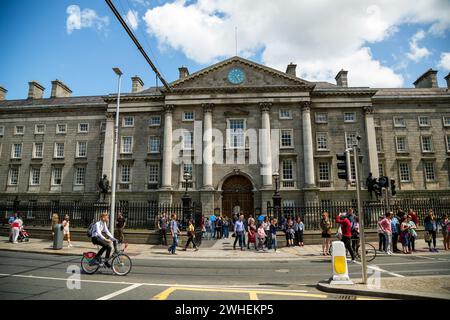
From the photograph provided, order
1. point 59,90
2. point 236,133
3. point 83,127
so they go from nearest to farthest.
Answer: point 236,133 → point 83,127 → point 59,90

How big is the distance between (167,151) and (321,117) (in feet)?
62.3

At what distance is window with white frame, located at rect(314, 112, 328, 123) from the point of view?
34528 millimetres

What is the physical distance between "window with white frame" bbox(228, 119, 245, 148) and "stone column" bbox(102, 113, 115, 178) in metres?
14.8

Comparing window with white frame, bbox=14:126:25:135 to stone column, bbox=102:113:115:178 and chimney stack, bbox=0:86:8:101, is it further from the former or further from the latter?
stone column, bbox=102:113:115:178

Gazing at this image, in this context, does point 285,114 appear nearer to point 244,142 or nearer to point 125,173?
point 244,142

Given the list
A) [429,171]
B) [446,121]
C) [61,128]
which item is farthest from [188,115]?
[446,121]

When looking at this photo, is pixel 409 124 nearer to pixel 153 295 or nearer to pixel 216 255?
pixel 216 255

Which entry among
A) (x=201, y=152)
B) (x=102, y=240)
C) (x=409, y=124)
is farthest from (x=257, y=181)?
(x=102, y=240)

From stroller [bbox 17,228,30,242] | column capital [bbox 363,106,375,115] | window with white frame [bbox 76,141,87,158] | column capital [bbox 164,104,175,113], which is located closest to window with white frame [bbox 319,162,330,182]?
column capital [bbox 363,106,375,115]

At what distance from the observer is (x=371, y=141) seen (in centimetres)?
3303

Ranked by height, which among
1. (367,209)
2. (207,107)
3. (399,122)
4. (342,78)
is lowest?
(367,209)

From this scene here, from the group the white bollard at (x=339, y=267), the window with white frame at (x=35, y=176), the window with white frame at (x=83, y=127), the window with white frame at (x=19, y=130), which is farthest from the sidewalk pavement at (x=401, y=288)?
the window with white frame at (x=19, y=130)

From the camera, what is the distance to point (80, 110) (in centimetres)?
3888

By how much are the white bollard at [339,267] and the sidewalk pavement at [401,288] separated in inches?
9.2
